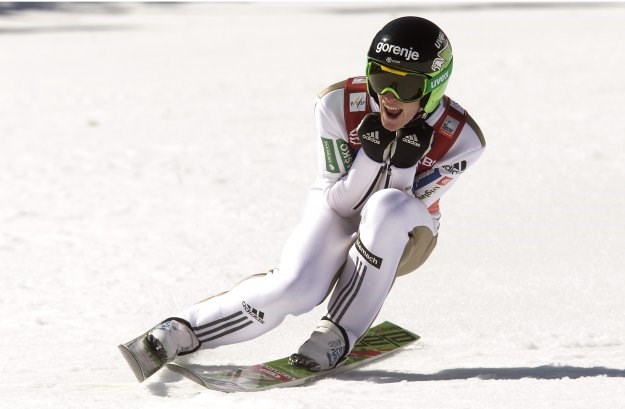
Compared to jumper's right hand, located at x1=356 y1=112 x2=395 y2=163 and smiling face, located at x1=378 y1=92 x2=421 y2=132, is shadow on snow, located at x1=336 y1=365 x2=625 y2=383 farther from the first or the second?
smiling face, located at x1=378 y1=92 x2=421 y2=132

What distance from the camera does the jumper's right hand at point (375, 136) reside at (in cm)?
453

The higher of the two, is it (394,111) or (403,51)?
(403,51)

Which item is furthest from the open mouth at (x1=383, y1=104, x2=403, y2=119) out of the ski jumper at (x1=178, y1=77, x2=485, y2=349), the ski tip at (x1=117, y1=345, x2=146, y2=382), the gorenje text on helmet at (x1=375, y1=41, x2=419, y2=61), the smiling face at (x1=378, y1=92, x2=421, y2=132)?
the ski tip at (x1=117, y1=345, x2=146, y2=382)

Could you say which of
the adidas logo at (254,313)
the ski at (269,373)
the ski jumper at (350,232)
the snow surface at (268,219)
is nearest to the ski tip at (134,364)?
the snow surface at (268,219)

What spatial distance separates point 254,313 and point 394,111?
104cm

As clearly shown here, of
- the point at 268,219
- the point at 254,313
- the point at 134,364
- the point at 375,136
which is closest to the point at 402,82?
the point at 375,136

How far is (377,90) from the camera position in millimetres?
4500

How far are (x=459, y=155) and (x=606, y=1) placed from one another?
21907 millimetres

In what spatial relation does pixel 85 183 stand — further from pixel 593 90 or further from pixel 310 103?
pixel 593 90

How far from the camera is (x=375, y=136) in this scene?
4.54m

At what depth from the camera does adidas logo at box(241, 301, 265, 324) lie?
445cm

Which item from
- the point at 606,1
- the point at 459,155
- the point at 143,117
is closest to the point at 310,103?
the point at 143,117

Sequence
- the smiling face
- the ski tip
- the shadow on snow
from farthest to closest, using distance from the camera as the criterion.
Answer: the smiling face → the shadow on snow → the ski tip

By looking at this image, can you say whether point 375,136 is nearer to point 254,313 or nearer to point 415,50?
point 415,50
